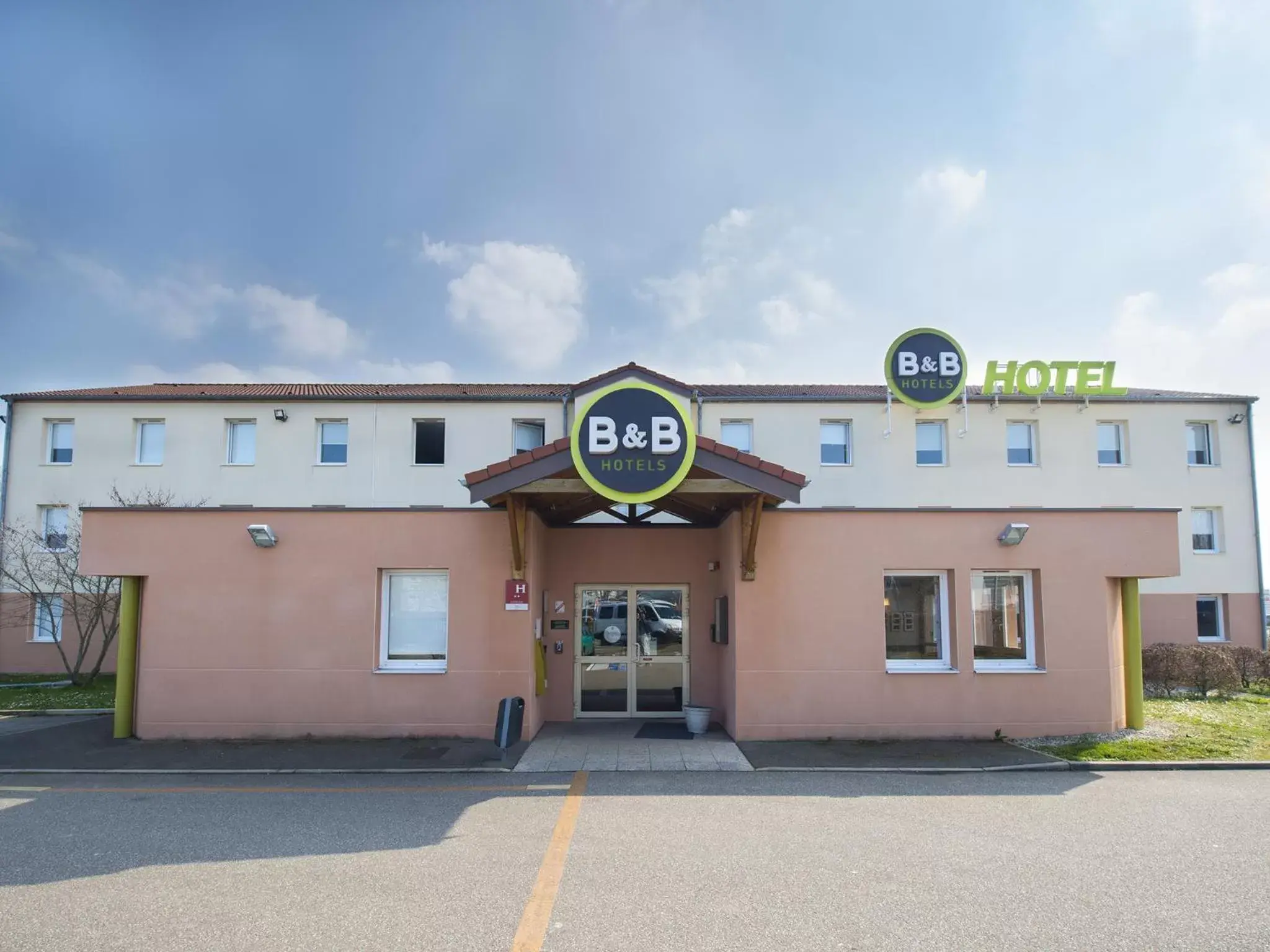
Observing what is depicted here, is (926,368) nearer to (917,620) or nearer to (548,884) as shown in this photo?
(917,620)

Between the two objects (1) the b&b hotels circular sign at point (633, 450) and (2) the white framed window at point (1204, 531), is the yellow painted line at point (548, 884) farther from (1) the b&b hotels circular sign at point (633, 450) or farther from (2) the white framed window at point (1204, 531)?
(2) the white framed window at point (1204, 531)

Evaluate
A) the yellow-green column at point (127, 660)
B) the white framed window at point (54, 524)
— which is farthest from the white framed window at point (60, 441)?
the yellow-green column at point (127, 660)

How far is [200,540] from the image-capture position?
1145cm

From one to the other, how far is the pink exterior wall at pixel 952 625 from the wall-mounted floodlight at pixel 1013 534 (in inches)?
3.9

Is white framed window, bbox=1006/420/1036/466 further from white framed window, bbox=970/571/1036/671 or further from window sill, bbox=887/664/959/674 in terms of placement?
window sill, bbox=887/664/959/674

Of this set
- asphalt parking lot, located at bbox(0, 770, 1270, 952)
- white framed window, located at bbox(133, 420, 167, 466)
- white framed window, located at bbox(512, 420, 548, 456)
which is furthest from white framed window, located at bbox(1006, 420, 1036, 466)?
white framed window, located at bbox(133, 420, 167, 466)

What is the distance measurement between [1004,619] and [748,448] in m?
12.2

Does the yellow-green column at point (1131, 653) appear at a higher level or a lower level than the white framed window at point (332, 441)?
lower

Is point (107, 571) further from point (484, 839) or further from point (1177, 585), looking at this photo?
point (1177, 585)

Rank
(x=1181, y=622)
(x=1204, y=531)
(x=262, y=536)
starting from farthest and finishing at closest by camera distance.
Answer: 1. (x=1204, y=531)
2. (x=1181, y=622)
3. (x=262, y=536)

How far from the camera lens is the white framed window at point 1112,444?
24000mm

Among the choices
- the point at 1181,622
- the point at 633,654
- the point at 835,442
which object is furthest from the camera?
the point at 835,442

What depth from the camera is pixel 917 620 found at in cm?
1148

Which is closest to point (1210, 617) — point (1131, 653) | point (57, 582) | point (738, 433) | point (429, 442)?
point (738, 433)
